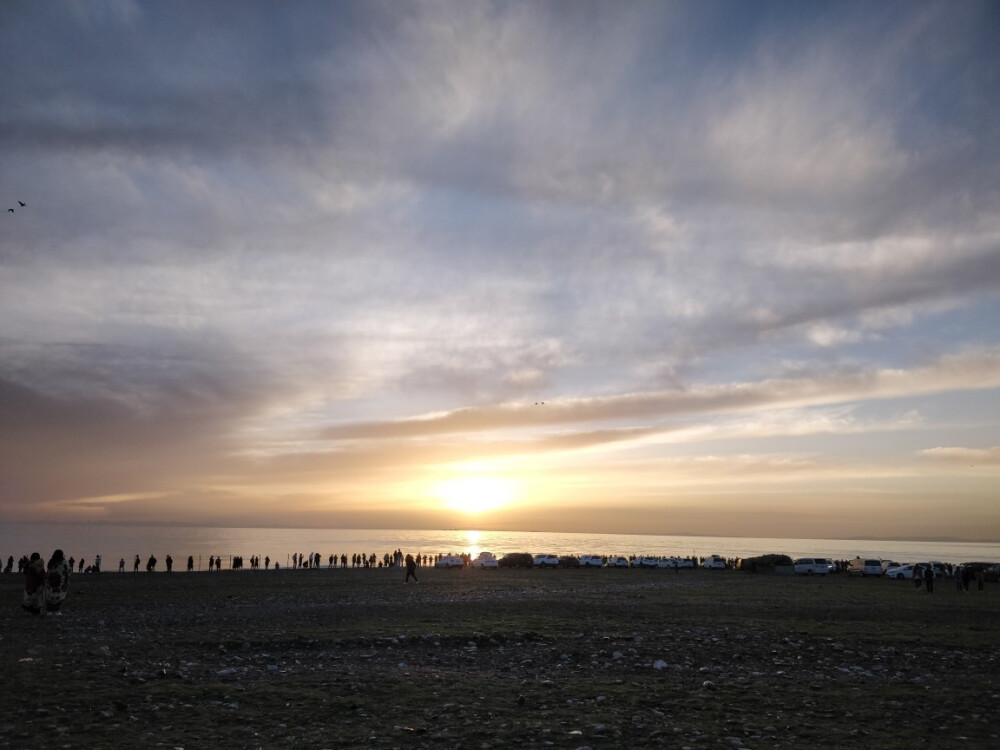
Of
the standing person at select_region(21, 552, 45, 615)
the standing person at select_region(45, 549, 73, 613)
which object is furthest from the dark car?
the standing person at select_region(21, 552, 45, 615)

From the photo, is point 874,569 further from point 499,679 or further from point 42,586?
point 42,586

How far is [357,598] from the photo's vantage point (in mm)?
37125

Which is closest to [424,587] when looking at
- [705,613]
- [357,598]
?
[357,598]

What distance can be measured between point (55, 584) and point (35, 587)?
0.68 meters

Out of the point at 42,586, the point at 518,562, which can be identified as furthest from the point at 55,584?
the point at 518,562

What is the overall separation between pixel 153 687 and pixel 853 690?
43.4ft

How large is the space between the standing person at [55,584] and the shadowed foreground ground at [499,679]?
38.4 inches

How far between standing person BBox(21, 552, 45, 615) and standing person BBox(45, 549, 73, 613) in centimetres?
20

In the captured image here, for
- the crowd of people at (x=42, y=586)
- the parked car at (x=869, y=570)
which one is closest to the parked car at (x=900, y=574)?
the parked car at (x=869, y=570)

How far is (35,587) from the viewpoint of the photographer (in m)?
28.6

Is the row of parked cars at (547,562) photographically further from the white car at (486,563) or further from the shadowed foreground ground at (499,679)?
the shadowed foreground ground at (499,679)

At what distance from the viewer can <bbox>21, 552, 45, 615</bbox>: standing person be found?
28.3 meters

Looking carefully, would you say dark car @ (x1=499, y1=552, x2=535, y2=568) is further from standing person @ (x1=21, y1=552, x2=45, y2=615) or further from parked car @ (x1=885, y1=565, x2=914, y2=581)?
standing person @ (x1=21, y1=552, x2=45, y2=615)

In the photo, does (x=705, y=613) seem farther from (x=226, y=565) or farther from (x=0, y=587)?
(x=226, y=565)
